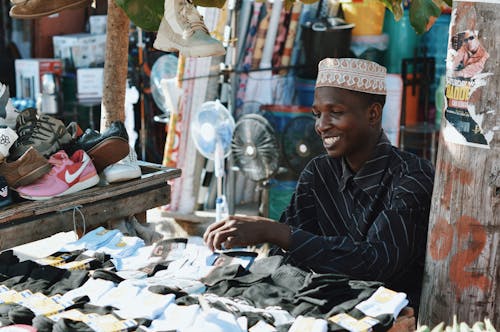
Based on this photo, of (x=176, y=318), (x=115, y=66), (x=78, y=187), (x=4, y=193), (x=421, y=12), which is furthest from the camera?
(x=115, y=66)

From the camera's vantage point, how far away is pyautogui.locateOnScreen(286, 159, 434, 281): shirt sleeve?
2830mm

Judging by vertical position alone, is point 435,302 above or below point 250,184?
above

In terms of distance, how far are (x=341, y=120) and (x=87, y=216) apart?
120cm

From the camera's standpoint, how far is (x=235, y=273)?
264 cm

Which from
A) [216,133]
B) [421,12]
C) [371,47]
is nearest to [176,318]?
[421,12]

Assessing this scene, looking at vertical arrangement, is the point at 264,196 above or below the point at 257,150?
below

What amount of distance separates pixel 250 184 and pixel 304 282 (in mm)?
4122

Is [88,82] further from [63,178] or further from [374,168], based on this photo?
[374,168]

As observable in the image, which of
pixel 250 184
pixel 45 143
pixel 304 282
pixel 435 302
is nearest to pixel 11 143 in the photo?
pixel 45 143

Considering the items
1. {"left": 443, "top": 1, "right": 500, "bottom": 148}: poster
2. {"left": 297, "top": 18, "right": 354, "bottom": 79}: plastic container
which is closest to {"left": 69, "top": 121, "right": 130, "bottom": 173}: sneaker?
{"left": 443, "top": 1, "right": 500, "bottom": 148}: poster

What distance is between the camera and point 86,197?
3430mm

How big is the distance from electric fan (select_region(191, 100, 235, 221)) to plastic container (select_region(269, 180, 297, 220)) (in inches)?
18.5

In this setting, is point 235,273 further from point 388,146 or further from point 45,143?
point 45,143

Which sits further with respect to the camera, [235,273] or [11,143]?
[11,143]
